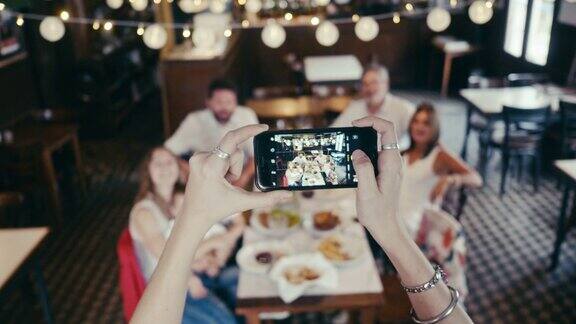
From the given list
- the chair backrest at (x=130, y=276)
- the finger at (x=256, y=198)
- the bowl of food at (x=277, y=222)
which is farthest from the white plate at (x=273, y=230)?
the finger at (x=256, y=198)

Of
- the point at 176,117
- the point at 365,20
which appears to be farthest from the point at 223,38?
the point at 365,20

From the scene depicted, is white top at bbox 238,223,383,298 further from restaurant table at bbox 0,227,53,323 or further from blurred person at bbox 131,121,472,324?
blurred person at bbox 131,121,472,324

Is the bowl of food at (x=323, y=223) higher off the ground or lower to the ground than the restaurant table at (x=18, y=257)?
higher

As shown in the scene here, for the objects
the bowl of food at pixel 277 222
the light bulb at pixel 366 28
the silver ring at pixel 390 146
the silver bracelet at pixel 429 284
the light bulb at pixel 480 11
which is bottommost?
the bowl of food at pixel 277 222

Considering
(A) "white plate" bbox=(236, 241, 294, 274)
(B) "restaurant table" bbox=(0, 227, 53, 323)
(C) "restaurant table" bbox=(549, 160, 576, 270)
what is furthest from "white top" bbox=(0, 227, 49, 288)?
(C) "restaurant table" bbox=(549, 160, 576, 270)

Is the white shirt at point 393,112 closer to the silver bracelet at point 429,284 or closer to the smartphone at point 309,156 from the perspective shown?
the smartphone at point 309,156

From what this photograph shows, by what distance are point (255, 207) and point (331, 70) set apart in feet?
19.1

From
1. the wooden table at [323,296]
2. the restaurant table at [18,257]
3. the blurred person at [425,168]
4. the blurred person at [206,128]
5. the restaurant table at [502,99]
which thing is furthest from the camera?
the restaurant table at [502,99]

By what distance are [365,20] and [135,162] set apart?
337 centimetres

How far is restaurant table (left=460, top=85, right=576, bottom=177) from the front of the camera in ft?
15.9

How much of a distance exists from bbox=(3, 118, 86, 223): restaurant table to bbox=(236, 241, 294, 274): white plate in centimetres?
238

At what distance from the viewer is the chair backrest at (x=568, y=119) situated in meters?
4.37

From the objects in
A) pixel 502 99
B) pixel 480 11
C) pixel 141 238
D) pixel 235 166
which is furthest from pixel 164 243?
pixel 502 99

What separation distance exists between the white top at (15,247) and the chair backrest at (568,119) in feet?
13.1
